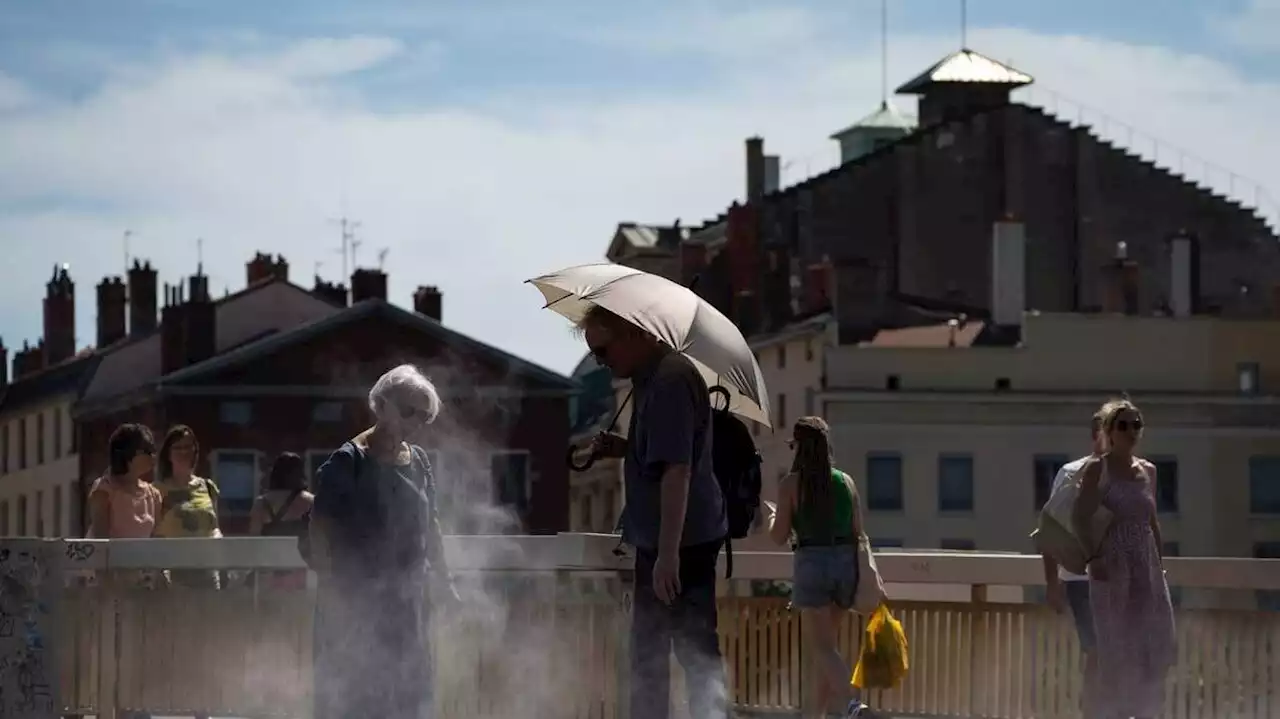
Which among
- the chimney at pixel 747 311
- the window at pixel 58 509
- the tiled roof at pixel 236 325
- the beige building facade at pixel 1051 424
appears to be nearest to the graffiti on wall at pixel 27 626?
the beige building facade at pixel 1051 424

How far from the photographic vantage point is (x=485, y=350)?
9400 cm

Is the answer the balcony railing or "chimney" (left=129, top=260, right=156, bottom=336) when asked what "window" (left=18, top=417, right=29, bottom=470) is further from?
the balcony railing

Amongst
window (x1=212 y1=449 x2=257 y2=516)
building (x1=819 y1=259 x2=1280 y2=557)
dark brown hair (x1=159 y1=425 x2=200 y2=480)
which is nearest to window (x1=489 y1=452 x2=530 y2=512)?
window (x1=212 y1=449 x2=257 y2=516)

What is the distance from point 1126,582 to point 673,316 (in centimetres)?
292

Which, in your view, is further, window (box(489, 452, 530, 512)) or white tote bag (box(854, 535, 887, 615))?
window (box(489, 452, 530, 512))

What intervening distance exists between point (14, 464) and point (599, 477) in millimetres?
24987

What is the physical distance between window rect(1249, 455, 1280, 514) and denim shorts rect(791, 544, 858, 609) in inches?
2907

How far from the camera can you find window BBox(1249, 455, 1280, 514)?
87375 millimetres

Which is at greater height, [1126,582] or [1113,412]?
[1113,412]

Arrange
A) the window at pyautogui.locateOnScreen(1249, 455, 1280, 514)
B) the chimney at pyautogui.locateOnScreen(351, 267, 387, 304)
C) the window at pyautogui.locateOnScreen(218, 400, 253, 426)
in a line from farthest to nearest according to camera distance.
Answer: the chimney at pyautogui.locateOnScreen(351, 267, 387, 304) → the window at pyautogui.locateOnScreen(218, 400, 253, 426) → the window at pyautogui.locateOnScreen(1249, 455, 1280, 514)

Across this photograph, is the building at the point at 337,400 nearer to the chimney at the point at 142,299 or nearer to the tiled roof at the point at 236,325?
the tiled roof at the point at 236,325

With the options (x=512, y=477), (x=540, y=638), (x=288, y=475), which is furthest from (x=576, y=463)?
(x=512, y=477)

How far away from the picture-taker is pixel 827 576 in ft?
50.0

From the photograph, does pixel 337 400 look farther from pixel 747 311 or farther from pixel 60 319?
pixel 60 319
